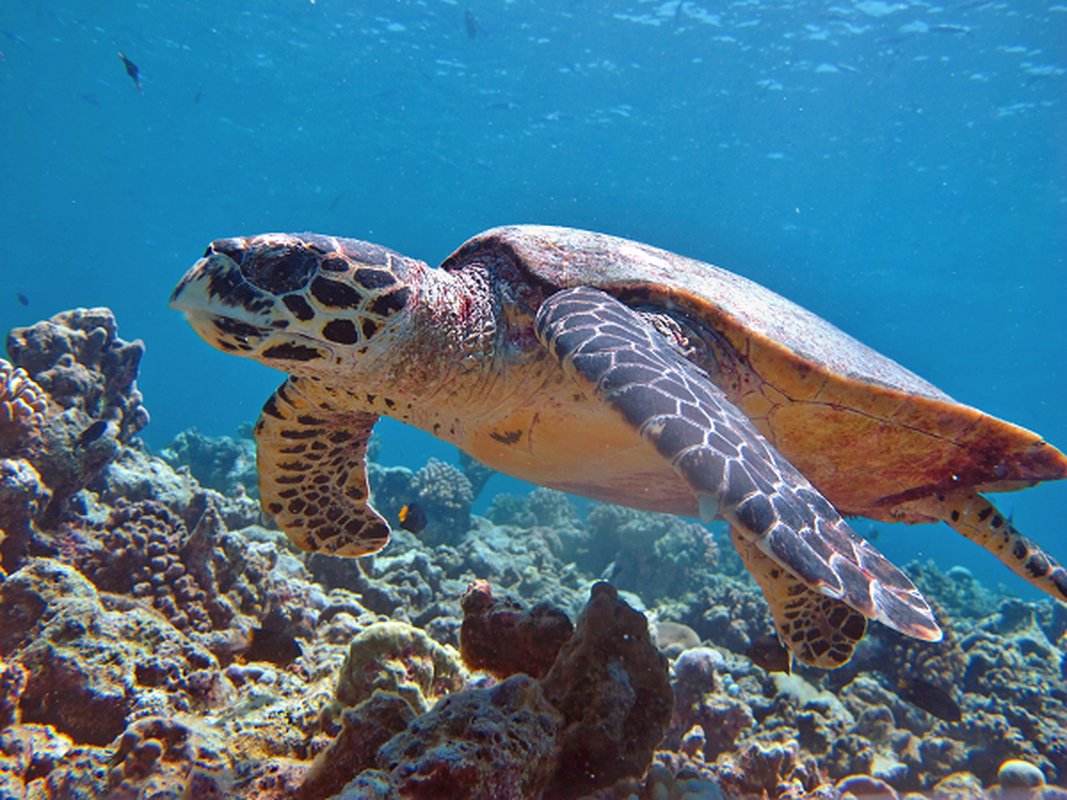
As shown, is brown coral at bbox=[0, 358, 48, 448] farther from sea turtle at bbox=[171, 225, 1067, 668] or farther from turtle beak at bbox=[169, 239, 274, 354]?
turtle beak at bbox=[169, 239, 274, 354]

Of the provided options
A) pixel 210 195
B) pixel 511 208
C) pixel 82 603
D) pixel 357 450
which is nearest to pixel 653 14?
pixel 511 208

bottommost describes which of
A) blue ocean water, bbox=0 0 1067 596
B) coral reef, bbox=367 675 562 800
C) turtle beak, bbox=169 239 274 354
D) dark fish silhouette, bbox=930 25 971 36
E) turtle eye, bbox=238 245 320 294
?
coral reef, bbox=367 675 562 800

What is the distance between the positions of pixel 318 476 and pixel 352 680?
1.64 meters

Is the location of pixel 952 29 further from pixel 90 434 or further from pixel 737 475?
pixel 90 434

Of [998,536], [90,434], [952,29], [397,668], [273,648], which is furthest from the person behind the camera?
[952,29]

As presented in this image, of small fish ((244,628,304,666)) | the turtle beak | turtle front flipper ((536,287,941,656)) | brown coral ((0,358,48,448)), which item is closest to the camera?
turtle front flipper ((536,287,941,656))

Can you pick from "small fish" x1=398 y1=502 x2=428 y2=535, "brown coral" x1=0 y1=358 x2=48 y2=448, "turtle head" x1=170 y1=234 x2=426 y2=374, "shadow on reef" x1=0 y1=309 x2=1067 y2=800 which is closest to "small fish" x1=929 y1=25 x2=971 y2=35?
"shadow on reef" x1=0 y1=309 x2=1067 y2=800

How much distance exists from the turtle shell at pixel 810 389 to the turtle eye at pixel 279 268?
1.20 metres

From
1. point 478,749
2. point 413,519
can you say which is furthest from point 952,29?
point 478,749

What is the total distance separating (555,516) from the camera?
42.7ft

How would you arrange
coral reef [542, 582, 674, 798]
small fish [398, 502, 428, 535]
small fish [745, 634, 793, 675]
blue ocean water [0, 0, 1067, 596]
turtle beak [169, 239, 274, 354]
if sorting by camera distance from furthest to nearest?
blue ocean water [0, 0, 1067, 596] → small fish [398, 502, 428, 535] → small fish [745, 634, 793, 675] → turtle beak [169, 239, 274, 354] → coral reef [542, 582, 674, 798]

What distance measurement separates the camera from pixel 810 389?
108 inches

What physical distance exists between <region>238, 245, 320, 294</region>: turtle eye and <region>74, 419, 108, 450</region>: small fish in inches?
106

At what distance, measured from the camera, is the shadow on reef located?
1664 mm
